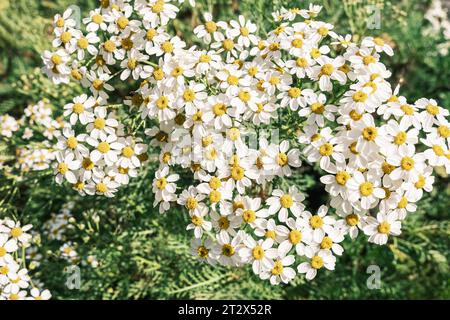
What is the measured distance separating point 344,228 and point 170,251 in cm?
161

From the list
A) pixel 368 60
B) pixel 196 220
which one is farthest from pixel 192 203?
pixel 368 60

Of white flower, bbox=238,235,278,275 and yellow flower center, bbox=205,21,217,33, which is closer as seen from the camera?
white flower, bbox=238,235,278,275

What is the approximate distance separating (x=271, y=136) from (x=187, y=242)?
1.18 metres

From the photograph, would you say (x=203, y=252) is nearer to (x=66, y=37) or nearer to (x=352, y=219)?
(x=352, y=219)

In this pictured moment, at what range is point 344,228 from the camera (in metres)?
2.50

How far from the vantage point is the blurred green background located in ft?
12.0

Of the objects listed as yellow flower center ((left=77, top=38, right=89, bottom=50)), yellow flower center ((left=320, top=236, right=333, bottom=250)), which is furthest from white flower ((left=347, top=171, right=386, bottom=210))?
yellow flower center ((left=77, top=38, right=89, bottom=50))

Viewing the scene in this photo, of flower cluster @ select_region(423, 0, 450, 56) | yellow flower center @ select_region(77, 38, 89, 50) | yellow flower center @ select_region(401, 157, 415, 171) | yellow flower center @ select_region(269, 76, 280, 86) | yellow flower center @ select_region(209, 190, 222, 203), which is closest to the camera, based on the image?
yellow flower center @ select_region(401, 157, 415, 171)

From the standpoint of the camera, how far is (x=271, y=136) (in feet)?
9.17

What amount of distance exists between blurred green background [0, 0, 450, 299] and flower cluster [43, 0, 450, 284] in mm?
778

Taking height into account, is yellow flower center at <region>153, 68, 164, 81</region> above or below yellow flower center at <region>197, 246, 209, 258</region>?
above

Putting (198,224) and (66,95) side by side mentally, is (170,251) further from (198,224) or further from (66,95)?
(66,95)

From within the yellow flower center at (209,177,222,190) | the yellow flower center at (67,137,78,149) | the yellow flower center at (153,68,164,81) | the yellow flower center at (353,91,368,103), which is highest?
the yellow flower center at (153,68,164,81)

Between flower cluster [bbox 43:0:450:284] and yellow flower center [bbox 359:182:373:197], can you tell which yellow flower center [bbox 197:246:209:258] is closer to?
flower cluster [bbox 43:0:450:284]
